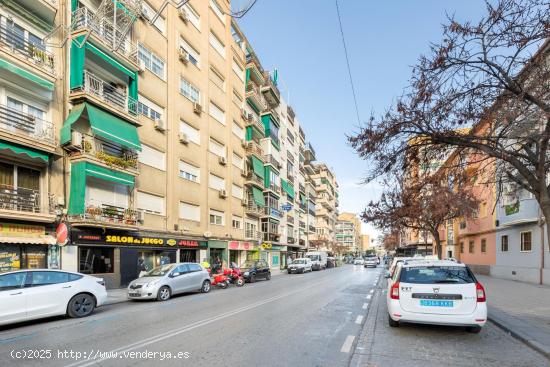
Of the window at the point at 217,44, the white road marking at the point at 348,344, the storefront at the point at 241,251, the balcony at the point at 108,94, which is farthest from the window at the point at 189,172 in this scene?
the white road marking at the point at 348,344

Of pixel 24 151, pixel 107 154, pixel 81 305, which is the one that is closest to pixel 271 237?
pixel 107 154

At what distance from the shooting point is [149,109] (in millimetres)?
22156

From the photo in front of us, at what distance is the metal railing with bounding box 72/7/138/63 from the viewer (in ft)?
54.7

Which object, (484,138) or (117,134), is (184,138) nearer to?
(117,134)

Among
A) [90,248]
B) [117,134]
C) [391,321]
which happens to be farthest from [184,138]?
[391,321]

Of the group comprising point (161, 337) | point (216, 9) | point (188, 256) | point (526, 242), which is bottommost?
point (188, 256)

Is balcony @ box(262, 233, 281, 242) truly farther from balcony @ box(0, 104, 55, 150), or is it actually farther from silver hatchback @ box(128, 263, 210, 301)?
balcony @ box(0, 104, 55, 150)

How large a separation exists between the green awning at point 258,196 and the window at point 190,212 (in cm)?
1033

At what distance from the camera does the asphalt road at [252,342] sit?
5.54 metres

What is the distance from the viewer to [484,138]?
7.29 m

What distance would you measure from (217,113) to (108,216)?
15959mm

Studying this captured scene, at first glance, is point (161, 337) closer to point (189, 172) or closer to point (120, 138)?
point (120, 138)

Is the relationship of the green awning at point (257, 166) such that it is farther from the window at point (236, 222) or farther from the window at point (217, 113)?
the window at point (217, 113)

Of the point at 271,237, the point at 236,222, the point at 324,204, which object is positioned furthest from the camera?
the point at 324,204
